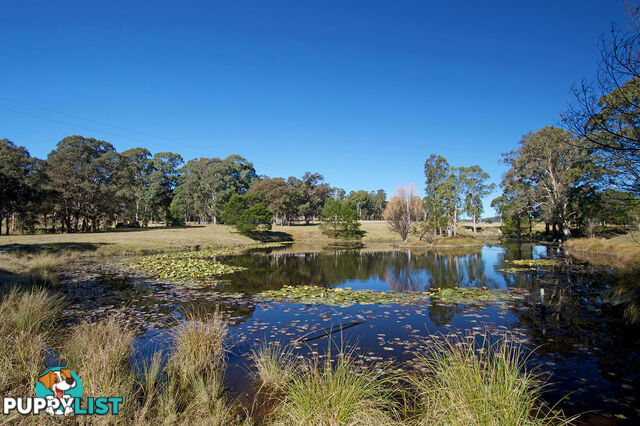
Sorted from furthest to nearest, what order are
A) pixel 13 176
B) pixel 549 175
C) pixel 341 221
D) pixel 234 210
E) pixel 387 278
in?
1. pixel 341 221
2. pixel 234 210
3. pixel 549 175
4. pixel 13 176
5. pixel 387 278

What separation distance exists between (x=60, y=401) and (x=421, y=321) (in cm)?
847

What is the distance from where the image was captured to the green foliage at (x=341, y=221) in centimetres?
5569

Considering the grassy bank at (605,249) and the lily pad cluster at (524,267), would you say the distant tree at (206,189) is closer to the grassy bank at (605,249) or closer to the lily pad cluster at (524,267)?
the lily pad cluster at (524,267)

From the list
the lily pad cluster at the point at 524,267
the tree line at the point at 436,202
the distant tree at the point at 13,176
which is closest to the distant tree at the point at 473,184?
the tree line at the point at 436,202

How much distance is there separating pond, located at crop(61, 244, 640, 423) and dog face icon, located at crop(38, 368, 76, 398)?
7.94 ft

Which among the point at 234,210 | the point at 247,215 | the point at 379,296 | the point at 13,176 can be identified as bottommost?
the point at 379,296

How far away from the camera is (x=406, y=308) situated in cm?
1109

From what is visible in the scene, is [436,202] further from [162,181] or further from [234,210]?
[162,181]

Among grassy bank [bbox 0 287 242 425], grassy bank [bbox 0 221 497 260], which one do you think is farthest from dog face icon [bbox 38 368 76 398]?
grassy bank [bbox 0 221 497 260]

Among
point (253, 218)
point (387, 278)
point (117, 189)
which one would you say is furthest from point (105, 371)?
point (117, 189)

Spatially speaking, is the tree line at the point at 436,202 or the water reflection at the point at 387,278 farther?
the tree line at the point at 436,202

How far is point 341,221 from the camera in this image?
2235 inches

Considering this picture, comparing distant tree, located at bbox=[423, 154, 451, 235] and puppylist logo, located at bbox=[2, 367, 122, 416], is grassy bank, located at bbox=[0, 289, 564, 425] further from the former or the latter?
distant tree, located at bbox=[423, 154, 451, 235]

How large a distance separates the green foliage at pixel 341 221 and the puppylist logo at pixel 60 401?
51.8 metres
